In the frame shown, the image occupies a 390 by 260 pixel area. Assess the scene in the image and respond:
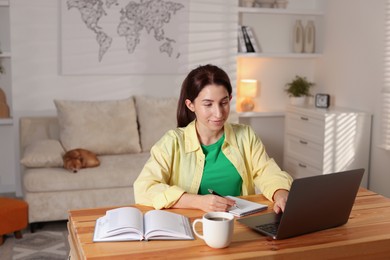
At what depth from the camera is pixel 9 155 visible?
5.10m

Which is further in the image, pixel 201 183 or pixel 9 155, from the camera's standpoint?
pixel 9 155

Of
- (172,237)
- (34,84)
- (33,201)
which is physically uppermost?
(34,84)

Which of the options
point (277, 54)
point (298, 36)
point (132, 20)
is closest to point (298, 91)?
point (277, 54)

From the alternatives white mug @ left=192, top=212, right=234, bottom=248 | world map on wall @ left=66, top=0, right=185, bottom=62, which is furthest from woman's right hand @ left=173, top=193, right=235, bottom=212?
world map on wall @ left=66, top=0, right=185, bottom=62

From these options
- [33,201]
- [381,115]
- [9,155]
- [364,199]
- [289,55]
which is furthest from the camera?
[289,55]

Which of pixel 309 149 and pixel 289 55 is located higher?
pixel 289 55

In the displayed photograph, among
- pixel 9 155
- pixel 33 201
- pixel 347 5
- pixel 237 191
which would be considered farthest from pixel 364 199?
pixel 9 155

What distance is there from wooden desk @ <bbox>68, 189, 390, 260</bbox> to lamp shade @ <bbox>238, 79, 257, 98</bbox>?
348cm

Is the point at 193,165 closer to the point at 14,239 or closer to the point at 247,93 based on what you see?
the point at 14,239

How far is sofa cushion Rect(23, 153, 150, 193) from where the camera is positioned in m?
3.98

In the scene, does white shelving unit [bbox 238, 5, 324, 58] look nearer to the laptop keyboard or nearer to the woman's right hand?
the woman's right hand

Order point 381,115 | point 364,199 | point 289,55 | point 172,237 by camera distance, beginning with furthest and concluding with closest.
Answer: point 289,55
point 381,115
point 364,199
point 172,237

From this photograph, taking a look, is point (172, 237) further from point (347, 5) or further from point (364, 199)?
point (347, 5)

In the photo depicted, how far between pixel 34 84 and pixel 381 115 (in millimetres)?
2886
